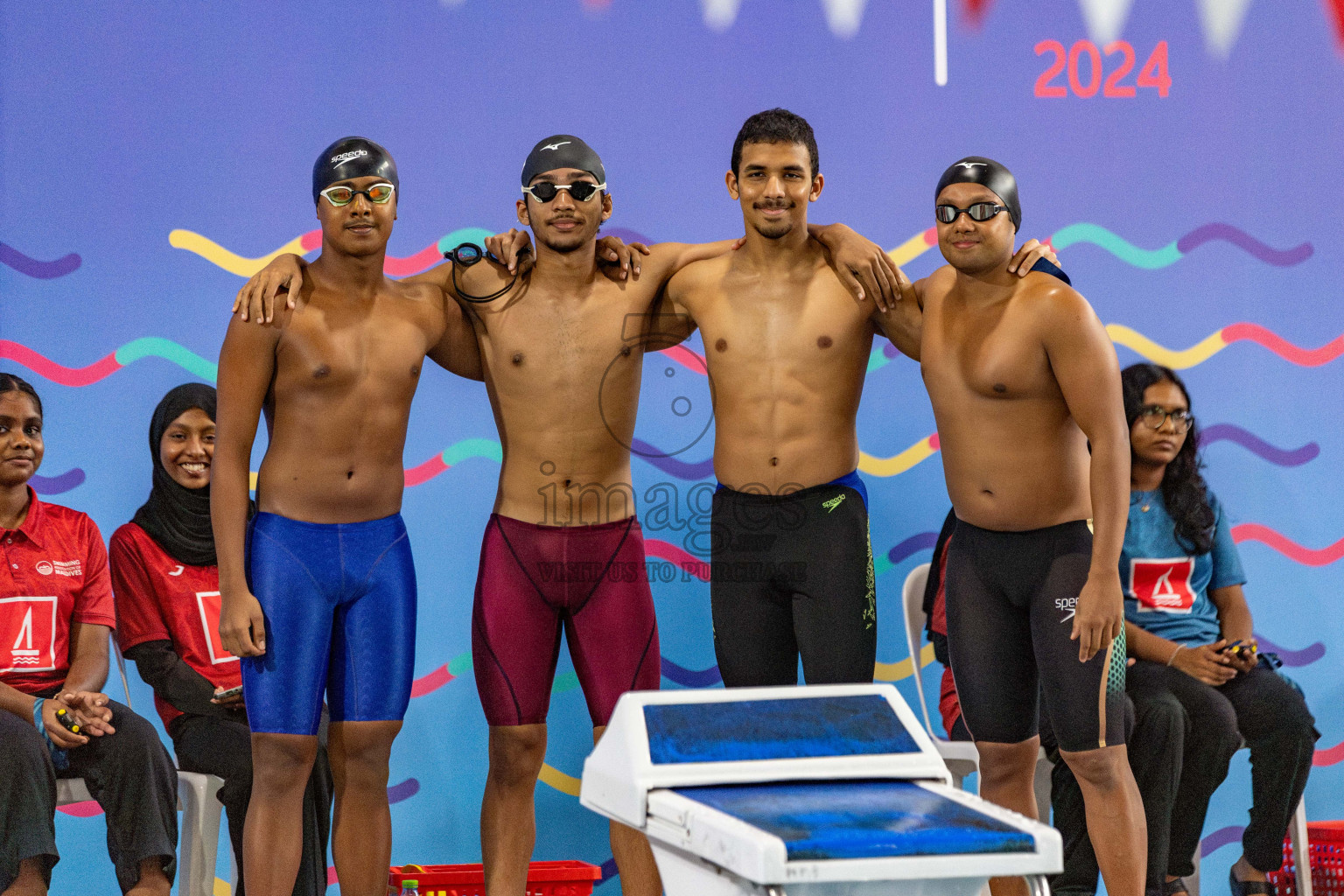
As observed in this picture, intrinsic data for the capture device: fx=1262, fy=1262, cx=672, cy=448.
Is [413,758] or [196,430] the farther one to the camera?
[413,758]

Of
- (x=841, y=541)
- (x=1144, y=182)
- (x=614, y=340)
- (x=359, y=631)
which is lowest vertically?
(x=359, y=631)

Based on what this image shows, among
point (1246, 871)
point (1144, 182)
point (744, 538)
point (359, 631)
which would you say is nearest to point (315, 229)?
point (359, 631)

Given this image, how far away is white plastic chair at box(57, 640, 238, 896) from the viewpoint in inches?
141

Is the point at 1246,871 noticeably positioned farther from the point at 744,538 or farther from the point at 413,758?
the point at 413,758

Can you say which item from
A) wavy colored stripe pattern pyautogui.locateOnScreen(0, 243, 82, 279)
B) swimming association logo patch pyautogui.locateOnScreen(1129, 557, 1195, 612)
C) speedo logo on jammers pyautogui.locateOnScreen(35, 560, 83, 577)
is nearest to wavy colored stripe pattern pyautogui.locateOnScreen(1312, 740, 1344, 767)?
swimming association logo patch pyautogui.locateOnScreen(1129, 557, 1195, 612)

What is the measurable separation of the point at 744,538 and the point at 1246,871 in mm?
2216

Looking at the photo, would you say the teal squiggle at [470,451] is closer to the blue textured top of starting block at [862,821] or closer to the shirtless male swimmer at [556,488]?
the shirtless male swimmer at [556,488]

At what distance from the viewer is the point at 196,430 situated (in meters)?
4.11

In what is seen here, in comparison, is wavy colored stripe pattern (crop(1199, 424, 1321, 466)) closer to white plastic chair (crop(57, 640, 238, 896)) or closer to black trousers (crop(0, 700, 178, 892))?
white plastic chair (crop(57, 640, 238, 896))

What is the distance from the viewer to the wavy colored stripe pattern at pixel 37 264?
438 cm

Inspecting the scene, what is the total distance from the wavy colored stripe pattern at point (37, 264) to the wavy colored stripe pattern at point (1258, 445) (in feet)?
13.7

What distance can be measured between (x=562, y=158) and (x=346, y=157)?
1.88 feet

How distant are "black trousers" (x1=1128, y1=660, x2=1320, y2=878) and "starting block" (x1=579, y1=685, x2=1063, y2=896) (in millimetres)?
2003

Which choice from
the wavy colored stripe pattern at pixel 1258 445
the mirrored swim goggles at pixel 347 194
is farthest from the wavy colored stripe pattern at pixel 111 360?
the wavy colored stripe pattern at pixel 1258 445
